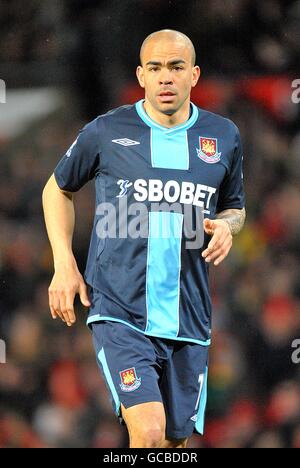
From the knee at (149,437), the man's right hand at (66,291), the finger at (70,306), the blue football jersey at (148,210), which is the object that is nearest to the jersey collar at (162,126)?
the blue football jersey at (148,210)

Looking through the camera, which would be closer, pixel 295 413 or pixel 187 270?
pixel 187 270

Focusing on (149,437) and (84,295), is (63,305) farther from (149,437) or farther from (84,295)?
(149,437)

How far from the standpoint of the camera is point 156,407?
11.5 ft

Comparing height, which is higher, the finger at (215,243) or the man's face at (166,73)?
the man's face at (166,73)

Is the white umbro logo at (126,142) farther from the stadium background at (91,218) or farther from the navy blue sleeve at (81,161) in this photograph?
the stadium background at (91,218)

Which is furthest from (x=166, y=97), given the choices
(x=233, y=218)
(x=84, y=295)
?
(x=84, y=295)

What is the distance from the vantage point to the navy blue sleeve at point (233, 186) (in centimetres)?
409

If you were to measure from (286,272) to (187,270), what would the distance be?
2113mm

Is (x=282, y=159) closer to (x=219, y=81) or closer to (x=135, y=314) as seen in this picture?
(x=219, y=81)

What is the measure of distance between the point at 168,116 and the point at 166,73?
0.19 m

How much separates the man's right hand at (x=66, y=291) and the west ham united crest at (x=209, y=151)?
0.73m

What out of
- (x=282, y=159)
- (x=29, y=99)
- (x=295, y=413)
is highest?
(x=29, y=99)

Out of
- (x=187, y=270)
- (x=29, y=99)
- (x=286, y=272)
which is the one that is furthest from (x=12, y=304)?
(x=187, y=270)

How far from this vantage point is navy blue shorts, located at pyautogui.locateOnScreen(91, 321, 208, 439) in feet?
11.7
